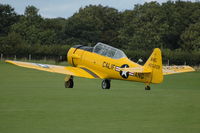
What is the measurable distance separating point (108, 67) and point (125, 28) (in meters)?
69.1

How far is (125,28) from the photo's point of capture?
298ft

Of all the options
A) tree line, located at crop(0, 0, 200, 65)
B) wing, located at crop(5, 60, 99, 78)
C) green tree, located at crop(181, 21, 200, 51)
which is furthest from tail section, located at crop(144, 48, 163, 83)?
green tree, located at crop(181, 21, 200, 51)

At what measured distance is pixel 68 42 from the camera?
86375mm

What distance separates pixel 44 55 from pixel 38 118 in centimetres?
5086

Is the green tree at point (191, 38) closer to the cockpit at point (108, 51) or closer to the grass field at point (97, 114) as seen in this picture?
the cockpit at point (108, 51)

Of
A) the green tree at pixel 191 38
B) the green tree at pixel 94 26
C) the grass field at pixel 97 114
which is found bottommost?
the grass field at pixel 97 114

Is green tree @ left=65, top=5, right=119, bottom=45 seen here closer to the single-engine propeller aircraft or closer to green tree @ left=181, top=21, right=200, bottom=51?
green tree @ left=181, top=21, right=200, bottom=51

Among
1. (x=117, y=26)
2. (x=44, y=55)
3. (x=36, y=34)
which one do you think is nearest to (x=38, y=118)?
(x=44, y=55)

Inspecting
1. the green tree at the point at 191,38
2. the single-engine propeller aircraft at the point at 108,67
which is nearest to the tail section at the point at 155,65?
the single-engine propeller aircraft at the point at 108,67

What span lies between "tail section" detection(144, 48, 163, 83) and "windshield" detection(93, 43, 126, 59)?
75.7 inches

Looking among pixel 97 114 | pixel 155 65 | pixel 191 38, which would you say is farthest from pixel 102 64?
pixel 191 38

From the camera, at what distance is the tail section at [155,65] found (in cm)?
1991

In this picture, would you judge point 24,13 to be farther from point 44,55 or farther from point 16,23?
point 44,55

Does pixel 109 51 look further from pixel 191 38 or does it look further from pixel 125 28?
pixel 125 28
